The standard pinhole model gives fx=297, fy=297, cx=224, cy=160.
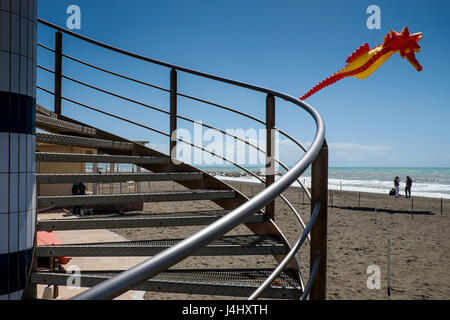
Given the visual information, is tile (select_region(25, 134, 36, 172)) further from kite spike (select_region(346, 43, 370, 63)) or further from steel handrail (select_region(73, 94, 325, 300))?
kite spike (select_region(346, 43, 370, 63))

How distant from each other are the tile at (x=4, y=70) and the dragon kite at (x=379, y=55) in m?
11.6

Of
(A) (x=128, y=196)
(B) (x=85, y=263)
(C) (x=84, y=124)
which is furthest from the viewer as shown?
(B) (x=85, y=263)

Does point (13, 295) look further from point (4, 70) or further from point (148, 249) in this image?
point (4, 70)

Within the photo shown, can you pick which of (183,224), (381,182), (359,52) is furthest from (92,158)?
(381,182)

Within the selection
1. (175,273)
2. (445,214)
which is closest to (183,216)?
(175,273)

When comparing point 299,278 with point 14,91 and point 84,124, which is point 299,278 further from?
point 84,124

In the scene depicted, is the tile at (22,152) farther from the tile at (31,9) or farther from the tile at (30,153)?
the tile at (31,9)

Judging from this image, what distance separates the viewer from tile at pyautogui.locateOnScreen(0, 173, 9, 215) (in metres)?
1.98

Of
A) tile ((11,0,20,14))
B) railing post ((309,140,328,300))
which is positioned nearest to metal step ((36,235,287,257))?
railing post ((309,140,328,300))

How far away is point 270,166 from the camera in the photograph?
9.30 ft

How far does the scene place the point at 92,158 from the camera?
2.75m
